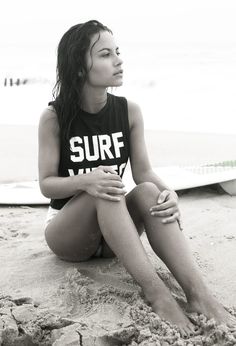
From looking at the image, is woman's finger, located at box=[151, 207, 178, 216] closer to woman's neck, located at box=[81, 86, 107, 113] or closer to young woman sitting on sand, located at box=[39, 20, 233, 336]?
young woman sitting on sand, located at box=[39, 20, 233, 336]

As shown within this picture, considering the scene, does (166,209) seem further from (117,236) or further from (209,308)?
(209,308)

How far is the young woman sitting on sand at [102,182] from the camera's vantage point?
74.8 inches

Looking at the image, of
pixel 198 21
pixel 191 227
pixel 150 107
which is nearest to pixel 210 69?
pixel 150 107

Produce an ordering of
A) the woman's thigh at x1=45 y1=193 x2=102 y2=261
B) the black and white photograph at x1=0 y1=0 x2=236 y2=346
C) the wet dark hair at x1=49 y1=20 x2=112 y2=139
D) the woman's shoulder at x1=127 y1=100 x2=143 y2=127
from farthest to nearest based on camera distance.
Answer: the woman's shoulder at x1=127 y1=100 x2=143 y2=127
the wet dark hair at x1=49 y1=20 x2=112 y2=139
the woman's thigh at x1=45 y1=193 x2=102 y2=261
the black and white photograph at x1=0 y1=0 x2=236 y2=346

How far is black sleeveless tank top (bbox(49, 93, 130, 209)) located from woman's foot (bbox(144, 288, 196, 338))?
65 centimetres

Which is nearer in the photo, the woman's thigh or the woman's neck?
the woman's thigh

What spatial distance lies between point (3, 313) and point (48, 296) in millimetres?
304

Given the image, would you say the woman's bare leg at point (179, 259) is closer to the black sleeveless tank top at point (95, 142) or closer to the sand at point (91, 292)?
the sand at point (91, 292)

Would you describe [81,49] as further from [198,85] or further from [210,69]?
[210,69]

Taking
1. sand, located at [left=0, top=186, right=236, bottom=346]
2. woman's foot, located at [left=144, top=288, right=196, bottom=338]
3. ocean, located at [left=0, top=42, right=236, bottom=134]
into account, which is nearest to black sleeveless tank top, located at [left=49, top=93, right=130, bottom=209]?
sand, located at [left=0, top=186, right=236, bottom=346]

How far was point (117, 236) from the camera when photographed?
191 cm

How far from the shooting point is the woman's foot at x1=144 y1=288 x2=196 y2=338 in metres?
1.74

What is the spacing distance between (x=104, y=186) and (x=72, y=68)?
1.95 ft

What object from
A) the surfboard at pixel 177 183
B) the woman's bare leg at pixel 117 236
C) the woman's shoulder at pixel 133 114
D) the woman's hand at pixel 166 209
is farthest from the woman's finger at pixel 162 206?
the surfboard at pixel 177 183
